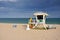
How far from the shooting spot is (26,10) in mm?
9688

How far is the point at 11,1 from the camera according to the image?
941 centimetres

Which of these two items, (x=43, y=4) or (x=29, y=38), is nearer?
(x=29, y=38)

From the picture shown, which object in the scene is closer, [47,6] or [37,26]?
[37,26]

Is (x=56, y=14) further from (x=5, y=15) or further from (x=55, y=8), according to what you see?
(x=5, y=15)

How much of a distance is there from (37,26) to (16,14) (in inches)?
190

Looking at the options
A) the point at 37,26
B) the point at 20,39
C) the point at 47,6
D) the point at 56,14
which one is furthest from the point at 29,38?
the point at 47,6

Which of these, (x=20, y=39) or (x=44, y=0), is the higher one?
(x=44, y=0)

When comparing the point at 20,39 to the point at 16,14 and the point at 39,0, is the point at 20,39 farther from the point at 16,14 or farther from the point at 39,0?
the point at 16,14

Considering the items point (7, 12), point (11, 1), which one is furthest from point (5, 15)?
point (11, 1)

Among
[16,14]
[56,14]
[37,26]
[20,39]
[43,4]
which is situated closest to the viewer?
[20,39]

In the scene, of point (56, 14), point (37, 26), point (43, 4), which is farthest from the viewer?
point (43, 4)

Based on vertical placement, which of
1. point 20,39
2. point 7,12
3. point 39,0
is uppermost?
point 39,0

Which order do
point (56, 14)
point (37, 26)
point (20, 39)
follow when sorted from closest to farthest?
point (20, 39) → point (37, 26) → point (56, 14)

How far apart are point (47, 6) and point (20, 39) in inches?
252
